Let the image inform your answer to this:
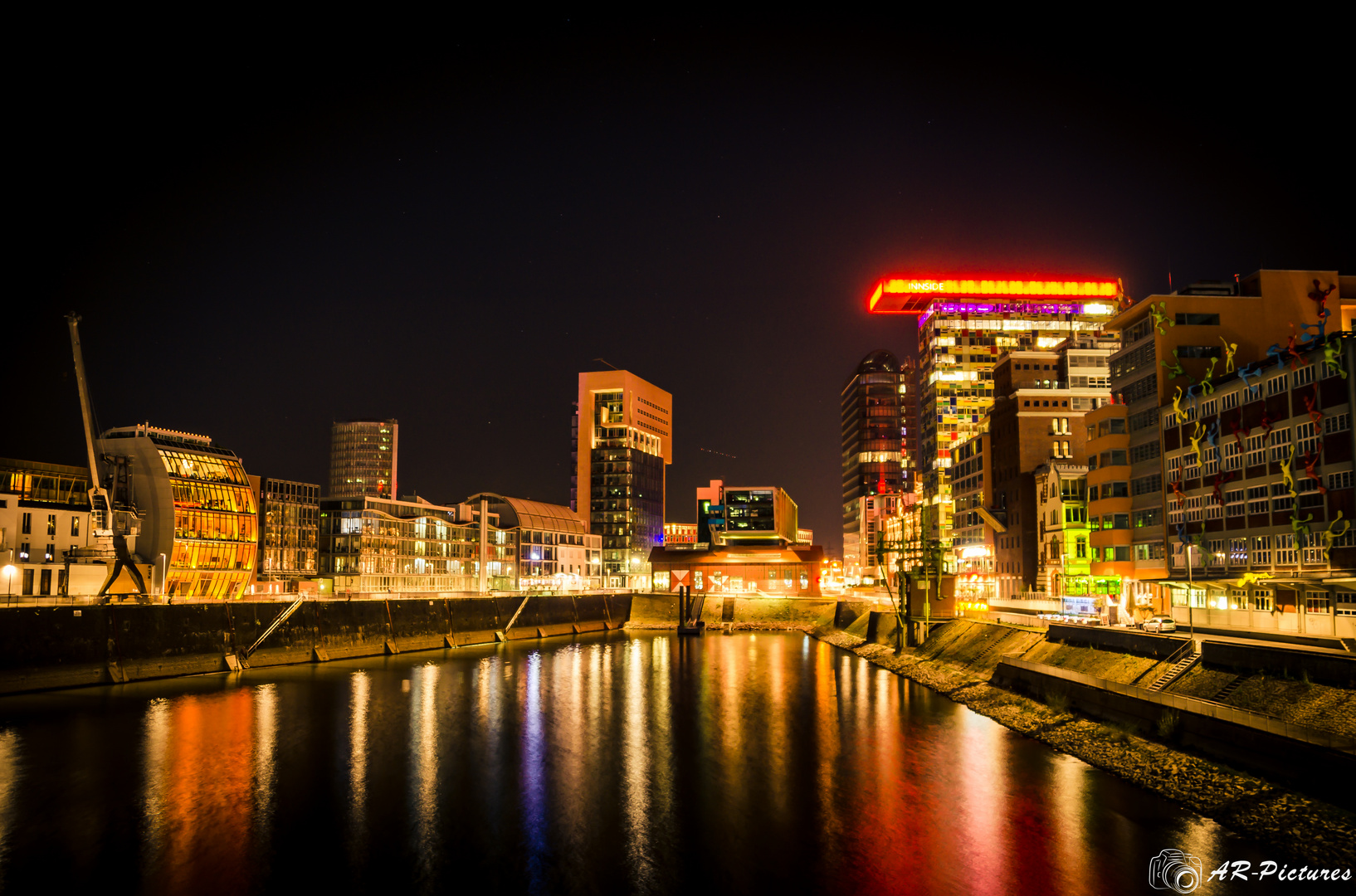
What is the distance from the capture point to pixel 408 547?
15525 cm

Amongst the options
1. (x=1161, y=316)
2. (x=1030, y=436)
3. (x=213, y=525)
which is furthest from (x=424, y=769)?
(x=1030, y=436)

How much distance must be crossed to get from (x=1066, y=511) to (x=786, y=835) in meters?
77.1

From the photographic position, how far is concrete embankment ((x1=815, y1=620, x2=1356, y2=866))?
29.4 metres

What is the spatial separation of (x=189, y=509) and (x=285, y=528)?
71.1 m

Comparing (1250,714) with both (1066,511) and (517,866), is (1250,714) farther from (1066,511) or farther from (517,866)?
(1066,511)

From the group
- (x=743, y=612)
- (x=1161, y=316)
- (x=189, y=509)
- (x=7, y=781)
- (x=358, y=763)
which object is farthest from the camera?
(x=743, y=612)

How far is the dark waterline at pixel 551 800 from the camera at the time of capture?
2945 centimetres

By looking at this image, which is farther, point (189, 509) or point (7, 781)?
point (189, 509)

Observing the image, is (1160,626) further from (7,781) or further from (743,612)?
(743,612)

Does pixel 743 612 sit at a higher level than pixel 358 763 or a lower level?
lower

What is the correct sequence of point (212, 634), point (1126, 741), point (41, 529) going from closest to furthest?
point (1126, 741), point (212, 634), point (41, 529)

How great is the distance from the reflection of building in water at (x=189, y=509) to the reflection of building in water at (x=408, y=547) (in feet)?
64.2

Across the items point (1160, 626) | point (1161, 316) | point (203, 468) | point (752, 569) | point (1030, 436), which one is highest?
point (1161, 316)

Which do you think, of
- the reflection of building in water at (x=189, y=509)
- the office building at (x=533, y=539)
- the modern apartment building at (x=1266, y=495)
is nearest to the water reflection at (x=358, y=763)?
the modern apartment building at (x=1266, y=495)
